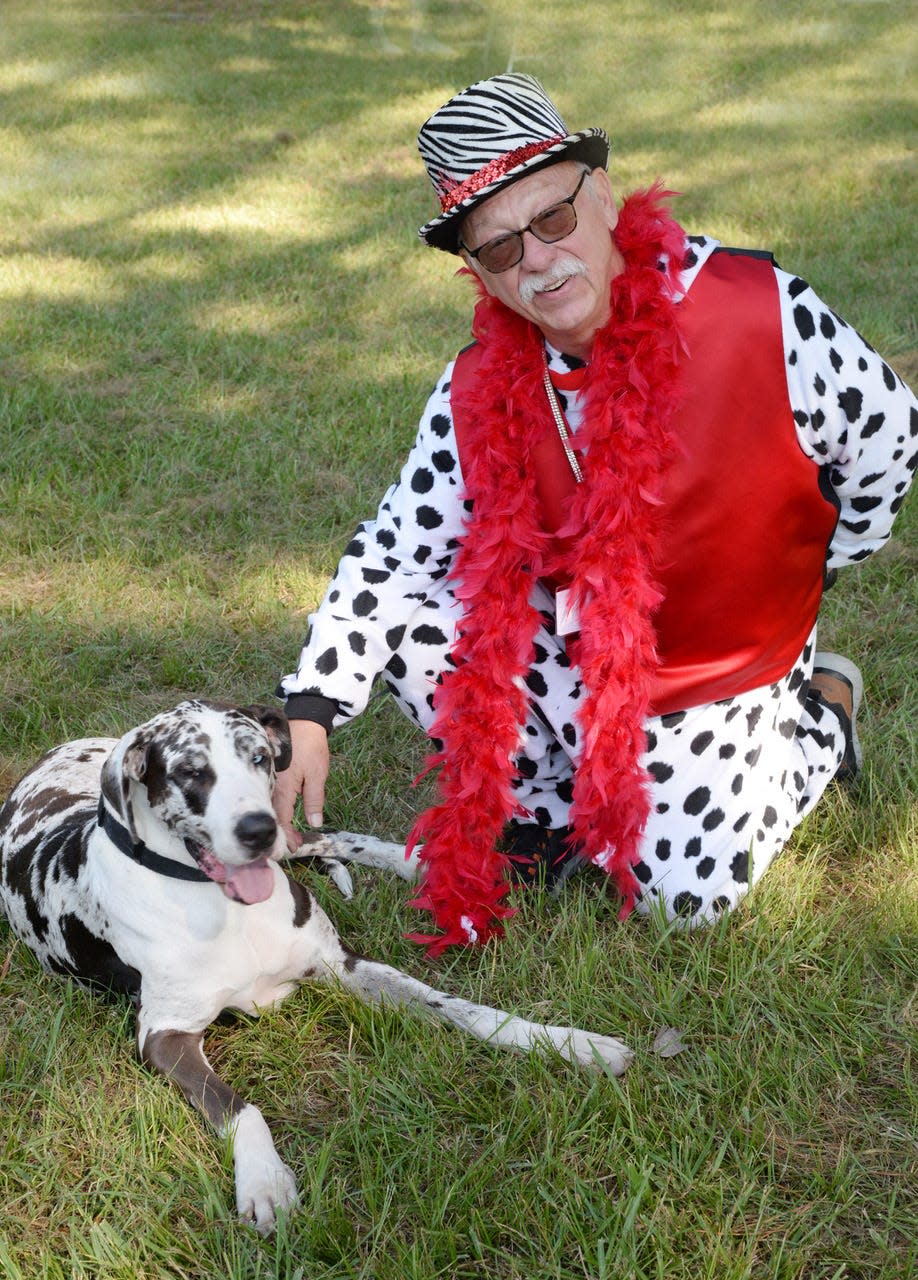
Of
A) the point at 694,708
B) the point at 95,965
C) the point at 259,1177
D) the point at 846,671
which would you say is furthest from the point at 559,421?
the point at 259,1177

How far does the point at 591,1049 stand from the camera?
2.47 m

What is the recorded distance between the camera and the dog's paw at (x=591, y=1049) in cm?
245

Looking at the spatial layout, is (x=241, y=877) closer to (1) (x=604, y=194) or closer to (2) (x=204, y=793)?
(2) (x=204, y=793)

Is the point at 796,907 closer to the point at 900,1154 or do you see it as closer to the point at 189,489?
the point at 900,1154

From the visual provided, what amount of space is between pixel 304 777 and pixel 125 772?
1.43ft

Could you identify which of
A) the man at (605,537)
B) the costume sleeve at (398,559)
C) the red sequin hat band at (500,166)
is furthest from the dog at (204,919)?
the red sequin hat band at (500,166)

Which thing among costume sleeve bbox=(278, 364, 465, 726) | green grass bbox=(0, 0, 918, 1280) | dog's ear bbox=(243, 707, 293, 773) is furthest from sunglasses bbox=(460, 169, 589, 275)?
green grass bbox=(0, 0, 918, 1280)

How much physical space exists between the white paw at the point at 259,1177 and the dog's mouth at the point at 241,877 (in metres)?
0.40

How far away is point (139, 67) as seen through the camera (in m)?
11.5

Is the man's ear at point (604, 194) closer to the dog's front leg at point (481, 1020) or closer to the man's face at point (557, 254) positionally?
the man's face at point (557, 254)

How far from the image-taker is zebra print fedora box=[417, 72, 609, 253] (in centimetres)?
254

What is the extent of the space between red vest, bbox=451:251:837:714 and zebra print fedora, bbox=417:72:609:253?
1.41 feet

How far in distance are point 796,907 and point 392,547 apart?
123cm

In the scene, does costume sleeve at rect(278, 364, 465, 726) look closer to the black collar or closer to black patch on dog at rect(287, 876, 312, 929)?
black patch on dog at rect(287, 876, 312, 929)
